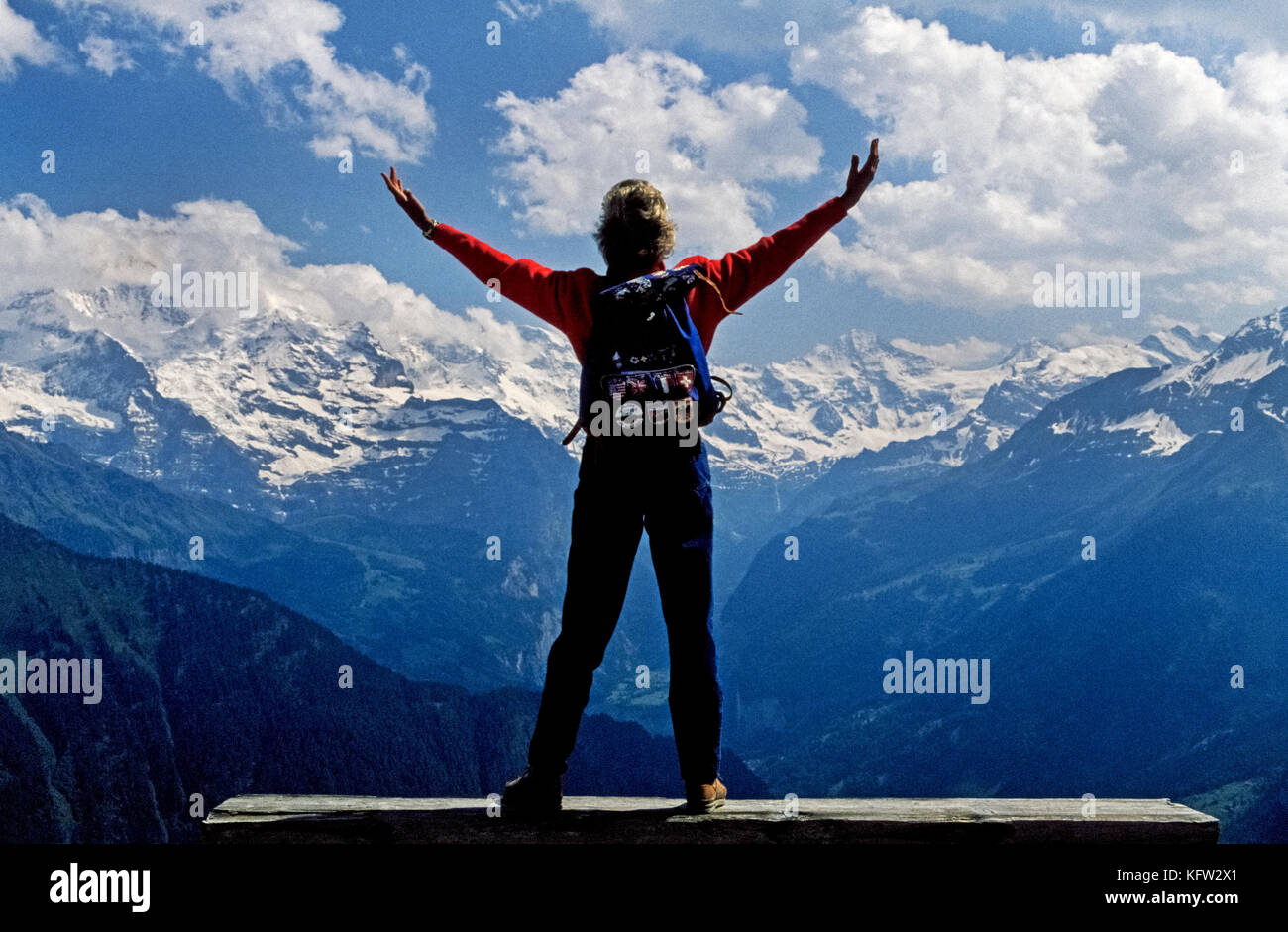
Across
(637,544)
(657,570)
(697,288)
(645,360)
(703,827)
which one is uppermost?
(697,288)

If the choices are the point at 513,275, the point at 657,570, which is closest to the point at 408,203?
the point at 513,275

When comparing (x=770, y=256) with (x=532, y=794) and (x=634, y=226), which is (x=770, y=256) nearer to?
(x=634, y=226)

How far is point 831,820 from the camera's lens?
681cm

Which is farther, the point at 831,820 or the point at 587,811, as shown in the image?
the point at 587,811

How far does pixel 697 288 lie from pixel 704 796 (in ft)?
12.2

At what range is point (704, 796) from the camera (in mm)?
7746

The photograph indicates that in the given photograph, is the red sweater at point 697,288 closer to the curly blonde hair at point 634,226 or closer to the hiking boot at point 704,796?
the curly blonde hair at point 634,226

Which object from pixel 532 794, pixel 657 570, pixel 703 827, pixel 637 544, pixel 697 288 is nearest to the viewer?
pixel 703 827

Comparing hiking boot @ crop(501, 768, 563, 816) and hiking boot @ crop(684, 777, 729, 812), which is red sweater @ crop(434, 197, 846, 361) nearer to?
hiking boot @ crop(501, 768, 563, 816)

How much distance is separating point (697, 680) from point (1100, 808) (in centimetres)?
288

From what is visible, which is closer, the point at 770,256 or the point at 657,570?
the point at 657,570
